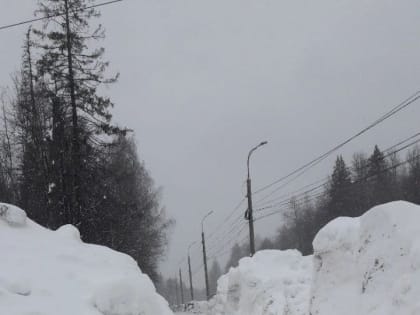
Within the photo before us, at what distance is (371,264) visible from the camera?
770 cm

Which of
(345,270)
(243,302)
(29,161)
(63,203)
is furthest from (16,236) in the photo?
(29,161)

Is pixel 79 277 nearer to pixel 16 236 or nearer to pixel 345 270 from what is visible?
pixel 16 236

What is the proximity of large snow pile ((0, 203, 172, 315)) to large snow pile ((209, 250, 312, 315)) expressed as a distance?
16.6ft

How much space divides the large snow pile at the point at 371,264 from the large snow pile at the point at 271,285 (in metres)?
3.78

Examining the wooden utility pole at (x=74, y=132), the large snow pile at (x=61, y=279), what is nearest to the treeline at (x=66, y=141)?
the wooden utility pole at (x=74, y=132)

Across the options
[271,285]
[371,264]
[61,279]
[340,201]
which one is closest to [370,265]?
[371,264]

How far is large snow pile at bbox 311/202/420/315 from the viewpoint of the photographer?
666 cm

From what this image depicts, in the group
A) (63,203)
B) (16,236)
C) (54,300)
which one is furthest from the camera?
(63,203)

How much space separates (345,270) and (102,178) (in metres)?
18.7

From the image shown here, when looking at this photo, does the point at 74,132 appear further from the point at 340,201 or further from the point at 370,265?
the point at 340,201

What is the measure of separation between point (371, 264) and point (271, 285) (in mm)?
8877

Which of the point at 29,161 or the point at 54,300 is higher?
the point at 29,161

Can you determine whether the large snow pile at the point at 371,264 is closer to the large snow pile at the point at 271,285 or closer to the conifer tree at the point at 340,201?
the large snow pile at the point at 271,285

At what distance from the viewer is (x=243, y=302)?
18.2 meters
